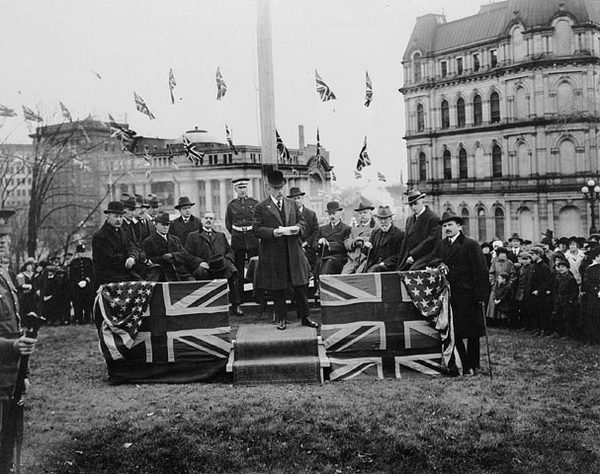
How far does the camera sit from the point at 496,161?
45.3 meters

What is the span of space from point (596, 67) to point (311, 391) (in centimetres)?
3956

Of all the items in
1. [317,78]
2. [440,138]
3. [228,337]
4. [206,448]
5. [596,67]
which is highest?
[596,67]

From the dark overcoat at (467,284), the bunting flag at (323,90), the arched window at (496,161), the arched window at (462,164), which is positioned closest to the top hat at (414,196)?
the dark overcoat at (467,284)

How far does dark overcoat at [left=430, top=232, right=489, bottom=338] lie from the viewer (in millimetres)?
7613

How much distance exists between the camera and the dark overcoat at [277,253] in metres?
8.14

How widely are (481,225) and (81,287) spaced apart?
36377mm

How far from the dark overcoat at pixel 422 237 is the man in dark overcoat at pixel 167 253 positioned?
2908 mm

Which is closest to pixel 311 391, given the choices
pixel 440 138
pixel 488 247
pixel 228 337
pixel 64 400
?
pixel 228 337

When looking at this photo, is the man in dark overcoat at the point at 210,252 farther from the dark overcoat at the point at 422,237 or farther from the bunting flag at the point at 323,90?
the bunting flag at the point at 323,90

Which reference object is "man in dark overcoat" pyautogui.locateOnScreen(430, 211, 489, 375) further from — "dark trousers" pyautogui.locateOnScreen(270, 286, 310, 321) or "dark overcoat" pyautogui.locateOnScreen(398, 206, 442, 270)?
"dark trousers" pyautogui.locateOnScreen(270, 286, 310, 321)

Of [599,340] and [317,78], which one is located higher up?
[317,78]

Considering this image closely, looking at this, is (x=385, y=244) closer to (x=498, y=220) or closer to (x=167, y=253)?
(x=167, y=253)

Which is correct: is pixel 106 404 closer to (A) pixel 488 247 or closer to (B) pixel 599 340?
(B) pixel 599 340

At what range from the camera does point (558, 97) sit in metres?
41.0
